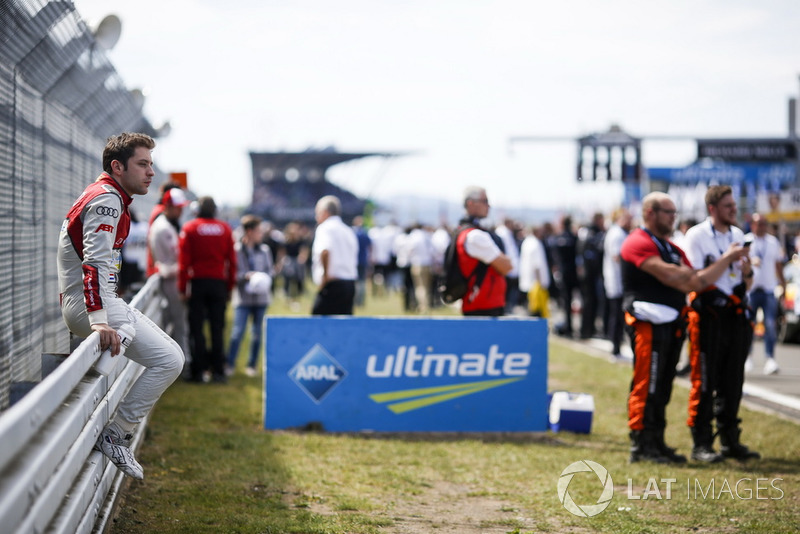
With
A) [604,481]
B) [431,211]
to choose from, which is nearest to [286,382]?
[604,481]

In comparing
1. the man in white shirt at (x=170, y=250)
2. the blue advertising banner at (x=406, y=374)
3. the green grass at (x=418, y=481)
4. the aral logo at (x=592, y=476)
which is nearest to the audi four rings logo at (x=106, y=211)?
the green grass at (x=418, y=481)

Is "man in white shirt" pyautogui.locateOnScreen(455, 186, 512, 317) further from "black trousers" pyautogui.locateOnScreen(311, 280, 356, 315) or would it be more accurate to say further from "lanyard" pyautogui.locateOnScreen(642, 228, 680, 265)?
"black trousers" pyautogui.locateOnScreen(311, 280, 356, 315)

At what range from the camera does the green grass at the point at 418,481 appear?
208 inches

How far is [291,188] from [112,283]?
210ft

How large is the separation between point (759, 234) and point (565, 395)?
4.52m

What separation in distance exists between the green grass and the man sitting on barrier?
27.6 inches

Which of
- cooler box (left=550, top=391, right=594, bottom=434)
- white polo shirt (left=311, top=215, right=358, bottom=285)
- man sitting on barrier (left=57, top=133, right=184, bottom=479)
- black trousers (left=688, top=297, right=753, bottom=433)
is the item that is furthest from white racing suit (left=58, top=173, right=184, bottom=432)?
white polo shirt (left=311, top=215, right=358, bottom=285)

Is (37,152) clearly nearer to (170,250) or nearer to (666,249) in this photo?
(170,250)

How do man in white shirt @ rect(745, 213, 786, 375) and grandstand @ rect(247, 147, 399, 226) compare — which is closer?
man in white shirt @ rect(745, 213, 786, 375)

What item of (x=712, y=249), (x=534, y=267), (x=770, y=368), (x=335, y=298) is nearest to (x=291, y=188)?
(x=534, y=267)

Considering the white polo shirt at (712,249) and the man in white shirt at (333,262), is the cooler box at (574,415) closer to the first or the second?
the white polo shirt at (712,249)

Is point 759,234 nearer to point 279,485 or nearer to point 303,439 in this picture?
point 303,439

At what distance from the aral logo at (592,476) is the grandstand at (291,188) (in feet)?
197

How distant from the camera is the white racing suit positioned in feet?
13.7
